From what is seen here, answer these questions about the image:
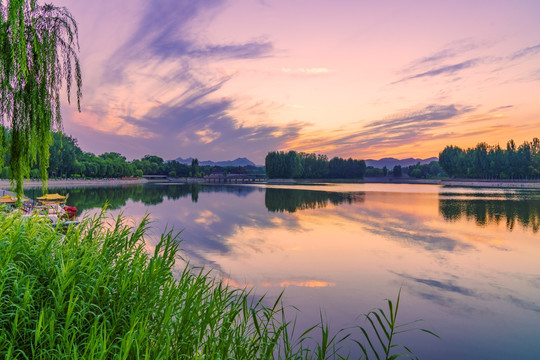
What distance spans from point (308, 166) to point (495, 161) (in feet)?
220

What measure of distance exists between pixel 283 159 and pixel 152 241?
107 metres

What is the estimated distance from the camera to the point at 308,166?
5349 inches

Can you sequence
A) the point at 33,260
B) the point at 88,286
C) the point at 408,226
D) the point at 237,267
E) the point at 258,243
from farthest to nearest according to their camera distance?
the point at 408,226
the point at 258,243
the point at 237,267
the point at 33,260
the point at 88,286

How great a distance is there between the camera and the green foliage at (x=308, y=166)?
400 feet

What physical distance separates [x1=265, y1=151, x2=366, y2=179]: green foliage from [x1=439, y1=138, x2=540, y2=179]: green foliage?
119 feet

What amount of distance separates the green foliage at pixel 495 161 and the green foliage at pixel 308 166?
36.4 m

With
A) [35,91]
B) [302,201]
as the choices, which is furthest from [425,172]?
[35,91]

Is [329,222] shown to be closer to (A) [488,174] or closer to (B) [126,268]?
(B) [126,268]

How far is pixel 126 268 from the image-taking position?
5.62 meters

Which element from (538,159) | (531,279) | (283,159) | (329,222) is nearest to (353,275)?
(531,279)

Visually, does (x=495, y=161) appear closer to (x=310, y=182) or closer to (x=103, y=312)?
(x=310, y=182)

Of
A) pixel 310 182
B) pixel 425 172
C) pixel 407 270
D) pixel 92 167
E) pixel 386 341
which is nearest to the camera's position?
pixel 386 341

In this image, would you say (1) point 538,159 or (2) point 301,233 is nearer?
(2) point 301,233

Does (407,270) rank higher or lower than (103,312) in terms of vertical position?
lower
